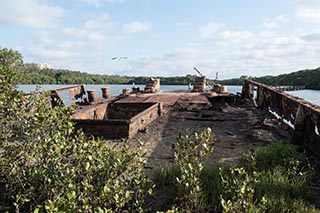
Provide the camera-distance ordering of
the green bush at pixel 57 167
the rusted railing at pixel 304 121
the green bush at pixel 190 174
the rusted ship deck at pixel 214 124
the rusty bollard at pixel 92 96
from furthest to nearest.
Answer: the rusty bollard at pixel 92 96, the rusted ship deck at pixel 214 124, the rusted railing at pixel 304 121, the green bush at pixel 190 174, the green bush at pixel 57 167

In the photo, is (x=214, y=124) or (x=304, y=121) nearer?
(x=304, y=121)

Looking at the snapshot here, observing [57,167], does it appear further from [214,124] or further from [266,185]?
[214,124]

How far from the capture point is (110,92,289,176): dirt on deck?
21.0ft

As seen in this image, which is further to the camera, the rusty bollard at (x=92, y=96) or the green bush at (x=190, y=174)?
the rusty bollard at (x=92, y=96)

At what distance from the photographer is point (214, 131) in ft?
29.2

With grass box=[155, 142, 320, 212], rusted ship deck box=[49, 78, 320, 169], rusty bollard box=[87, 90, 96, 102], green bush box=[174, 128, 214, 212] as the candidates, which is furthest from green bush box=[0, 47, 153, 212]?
rusty bollard box=[87, 90, 96, 102]

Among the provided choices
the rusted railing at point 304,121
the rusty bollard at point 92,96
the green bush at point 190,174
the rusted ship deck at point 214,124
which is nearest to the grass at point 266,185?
the green bush at point 190,174

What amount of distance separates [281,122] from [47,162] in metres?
7.54

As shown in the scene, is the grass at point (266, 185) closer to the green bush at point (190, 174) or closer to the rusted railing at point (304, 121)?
the green bush at point (190, 174)

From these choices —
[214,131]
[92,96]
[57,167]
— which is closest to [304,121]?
[214,131]

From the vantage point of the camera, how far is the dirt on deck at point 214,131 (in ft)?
21.0

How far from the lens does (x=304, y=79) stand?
284 feet

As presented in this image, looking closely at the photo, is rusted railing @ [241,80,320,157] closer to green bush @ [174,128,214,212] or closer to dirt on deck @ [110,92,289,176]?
dirt on deck @ [110,92,289,176]

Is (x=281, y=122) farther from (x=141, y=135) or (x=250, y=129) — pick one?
(x=141, y=135)
